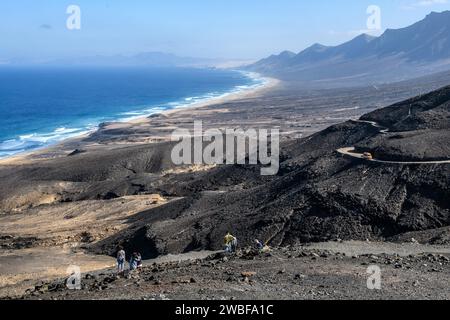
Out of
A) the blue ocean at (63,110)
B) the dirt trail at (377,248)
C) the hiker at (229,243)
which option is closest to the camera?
the dirt trail at (377,248)

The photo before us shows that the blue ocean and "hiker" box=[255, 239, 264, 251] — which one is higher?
"hiker" box=[255, 239, 264, 251]

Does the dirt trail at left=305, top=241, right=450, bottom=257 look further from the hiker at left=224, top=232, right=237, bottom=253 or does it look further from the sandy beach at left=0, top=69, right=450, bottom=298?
the hiker at left=224, top=232, right=237, bottom=253

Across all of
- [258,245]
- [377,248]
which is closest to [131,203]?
[258,245]

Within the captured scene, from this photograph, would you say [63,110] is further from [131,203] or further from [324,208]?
[324,208]

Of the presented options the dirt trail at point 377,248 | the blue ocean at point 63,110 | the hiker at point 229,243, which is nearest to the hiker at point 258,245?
the hiker at point 229,243

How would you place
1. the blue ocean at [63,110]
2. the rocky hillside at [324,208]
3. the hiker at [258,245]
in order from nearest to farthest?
the hiker at [258,245] < the rocky hillside at [324,208] < the blue ocean at [63,110]

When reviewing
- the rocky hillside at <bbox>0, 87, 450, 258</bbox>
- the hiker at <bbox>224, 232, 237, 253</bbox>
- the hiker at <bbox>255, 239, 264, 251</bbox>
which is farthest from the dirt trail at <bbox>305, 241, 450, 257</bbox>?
the hiker at <bbox>224, 232, 237, 253</bbox>

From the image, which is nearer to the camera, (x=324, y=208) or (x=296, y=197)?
(x=324, y=208)

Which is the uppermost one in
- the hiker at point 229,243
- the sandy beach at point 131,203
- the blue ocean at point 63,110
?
the hiker at point 229,243

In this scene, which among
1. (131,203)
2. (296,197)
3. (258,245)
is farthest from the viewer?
(131,203)

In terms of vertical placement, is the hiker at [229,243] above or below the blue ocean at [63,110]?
above

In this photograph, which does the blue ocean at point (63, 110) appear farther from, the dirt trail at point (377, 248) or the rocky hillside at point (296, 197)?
the dirt trail at point (377, 248)
